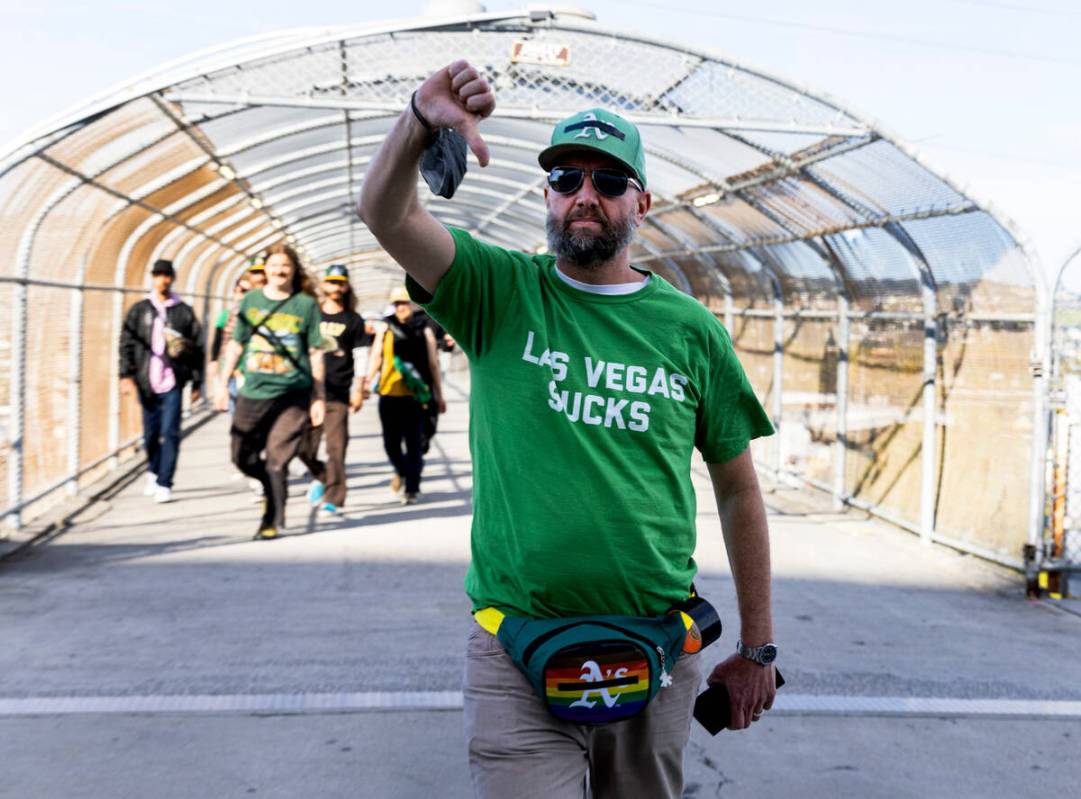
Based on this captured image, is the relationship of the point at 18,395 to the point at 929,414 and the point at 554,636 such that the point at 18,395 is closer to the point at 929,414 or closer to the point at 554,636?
the point at 929,414

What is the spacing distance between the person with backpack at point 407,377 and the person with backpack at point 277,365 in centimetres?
144

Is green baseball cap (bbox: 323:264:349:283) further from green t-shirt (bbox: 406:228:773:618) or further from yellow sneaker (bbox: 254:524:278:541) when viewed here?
green t-shirt (bbox: 406:228:773:618)

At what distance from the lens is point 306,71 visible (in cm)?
854

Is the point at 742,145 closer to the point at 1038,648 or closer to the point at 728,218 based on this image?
the point at 728,218

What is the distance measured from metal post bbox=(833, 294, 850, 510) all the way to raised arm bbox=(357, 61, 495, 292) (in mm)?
8765

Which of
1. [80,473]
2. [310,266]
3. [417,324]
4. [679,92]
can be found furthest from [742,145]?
[310,266]

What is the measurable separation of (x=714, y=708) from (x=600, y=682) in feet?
1.43

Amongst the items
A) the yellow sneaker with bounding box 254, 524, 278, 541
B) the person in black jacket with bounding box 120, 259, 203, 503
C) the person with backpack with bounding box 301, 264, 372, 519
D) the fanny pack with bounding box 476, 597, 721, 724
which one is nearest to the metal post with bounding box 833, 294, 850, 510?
the person with backpack with bounding box 301, 264, 372, 519

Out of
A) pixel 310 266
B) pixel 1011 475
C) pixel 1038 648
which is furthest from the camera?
pixel 310 266

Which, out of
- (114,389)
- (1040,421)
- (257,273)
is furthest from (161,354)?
(1040,421)

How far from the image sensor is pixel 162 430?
972cm

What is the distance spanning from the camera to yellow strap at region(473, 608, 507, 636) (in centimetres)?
249

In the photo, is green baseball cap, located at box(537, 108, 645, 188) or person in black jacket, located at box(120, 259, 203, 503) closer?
green baseball cap, located at box(537, 108, 645, 188)

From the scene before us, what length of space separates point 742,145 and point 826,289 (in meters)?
2.00
